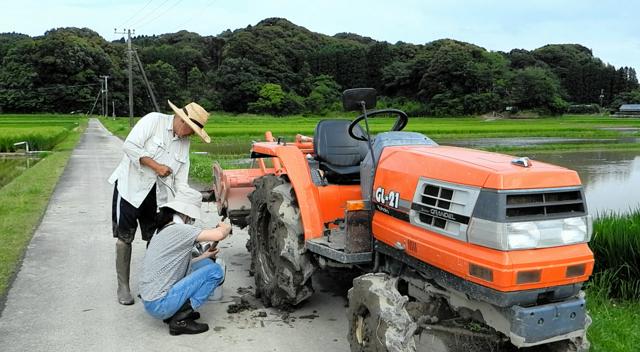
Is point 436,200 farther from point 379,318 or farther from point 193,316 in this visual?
point 193,316

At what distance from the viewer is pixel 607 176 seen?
16391 mm

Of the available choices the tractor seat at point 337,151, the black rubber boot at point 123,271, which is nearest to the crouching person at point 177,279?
the black rubber boot at point 123,271

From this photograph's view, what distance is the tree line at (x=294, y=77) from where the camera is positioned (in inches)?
2825

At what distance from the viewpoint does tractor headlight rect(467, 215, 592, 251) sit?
2.75 m

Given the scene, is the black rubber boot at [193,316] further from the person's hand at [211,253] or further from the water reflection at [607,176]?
the water reflection at [607,176]

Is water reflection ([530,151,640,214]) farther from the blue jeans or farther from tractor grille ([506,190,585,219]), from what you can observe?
the blue jeans

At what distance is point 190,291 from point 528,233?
2481 mm

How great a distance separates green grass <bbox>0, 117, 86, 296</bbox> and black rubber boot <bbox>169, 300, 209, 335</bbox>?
1.86 m

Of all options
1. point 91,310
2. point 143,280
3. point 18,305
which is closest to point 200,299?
point 143,280

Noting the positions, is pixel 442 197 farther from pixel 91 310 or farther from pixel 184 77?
pixel 184 77

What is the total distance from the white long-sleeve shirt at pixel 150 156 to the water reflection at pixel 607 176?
20.6ft

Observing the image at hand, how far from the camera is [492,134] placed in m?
35.2

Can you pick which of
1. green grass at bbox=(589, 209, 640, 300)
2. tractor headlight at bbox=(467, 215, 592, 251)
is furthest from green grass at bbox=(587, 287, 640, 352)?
tractor headlight at bbox=(467, 215, 592, 251)

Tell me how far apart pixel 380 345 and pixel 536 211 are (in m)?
1.05
